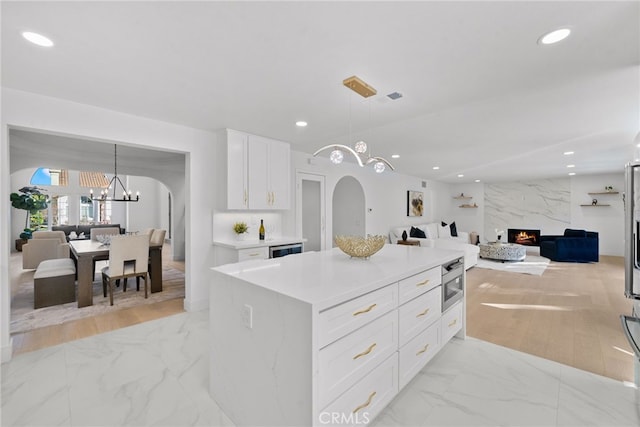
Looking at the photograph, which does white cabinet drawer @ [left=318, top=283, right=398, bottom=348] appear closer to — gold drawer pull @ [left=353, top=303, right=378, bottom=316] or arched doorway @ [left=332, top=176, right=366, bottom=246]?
gold drawer pull @ [left=353, top=303, right=378, bottom=316]

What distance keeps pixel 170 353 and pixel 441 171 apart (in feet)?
24.0

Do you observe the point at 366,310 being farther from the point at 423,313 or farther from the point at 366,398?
the point at 423,313

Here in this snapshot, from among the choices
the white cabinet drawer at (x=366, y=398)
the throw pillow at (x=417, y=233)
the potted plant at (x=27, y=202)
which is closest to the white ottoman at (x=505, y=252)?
the throw pillow at (x=417, y=233)

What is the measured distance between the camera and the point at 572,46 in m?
1.87

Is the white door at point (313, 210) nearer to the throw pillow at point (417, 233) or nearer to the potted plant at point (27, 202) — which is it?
the throw pillow at point (417, 233)

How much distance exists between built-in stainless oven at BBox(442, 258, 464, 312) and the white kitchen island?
333 millimetres

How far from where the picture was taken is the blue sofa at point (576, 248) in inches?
277

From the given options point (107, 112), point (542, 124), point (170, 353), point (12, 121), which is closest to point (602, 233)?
point (542, 124)

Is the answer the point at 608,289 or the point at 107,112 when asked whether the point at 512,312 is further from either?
the point at 107,112

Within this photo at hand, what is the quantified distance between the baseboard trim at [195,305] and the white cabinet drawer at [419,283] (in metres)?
2.93

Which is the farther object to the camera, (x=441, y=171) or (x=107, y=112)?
(x=441, y=171)

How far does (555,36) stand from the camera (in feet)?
5.71

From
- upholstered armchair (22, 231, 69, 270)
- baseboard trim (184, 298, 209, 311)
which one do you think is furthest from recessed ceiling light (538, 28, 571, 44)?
upholstered armchair (22, 231, 69, 270)

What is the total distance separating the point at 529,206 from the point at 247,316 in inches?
424
